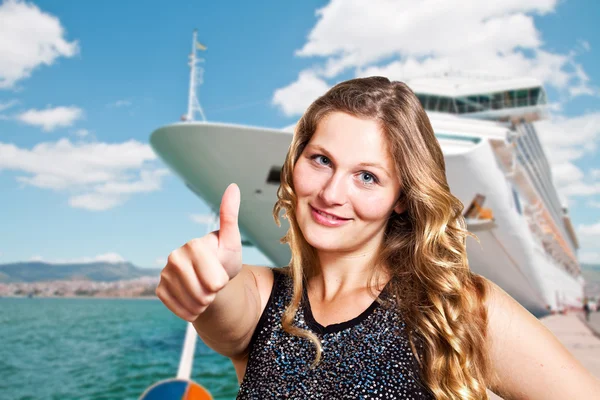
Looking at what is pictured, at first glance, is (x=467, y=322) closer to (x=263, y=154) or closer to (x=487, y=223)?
(x=263, y=154)

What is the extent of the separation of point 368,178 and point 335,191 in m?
0.11

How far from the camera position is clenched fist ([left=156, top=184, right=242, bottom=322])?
941 mm

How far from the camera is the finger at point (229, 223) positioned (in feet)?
3.15

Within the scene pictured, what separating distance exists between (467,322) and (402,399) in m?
0.26

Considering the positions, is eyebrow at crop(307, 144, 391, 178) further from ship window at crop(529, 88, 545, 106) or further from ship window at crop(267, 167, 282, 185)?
ship window at crop(529, 88, 545, 106)

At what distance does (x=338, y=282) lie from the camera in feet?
4.77

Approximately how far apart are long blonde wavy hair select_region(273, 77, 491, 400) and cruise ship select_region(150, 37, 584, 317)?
911 centimetres

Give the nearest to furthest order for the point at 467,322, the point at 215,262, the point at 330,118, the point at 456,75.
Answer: the point at 215,262 < the point at 467,322 < the point at 330,118 < the point at 456,75

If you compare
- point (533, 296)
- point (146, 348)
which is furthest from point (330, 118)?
point (146, 348)

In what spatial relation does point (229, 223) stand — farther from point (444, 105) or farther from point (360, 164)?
point (444, 105)

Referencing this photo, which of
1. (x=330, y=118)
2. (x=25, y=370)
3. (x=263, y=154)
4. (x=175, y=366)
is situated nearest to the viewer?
(x=330, y=118)

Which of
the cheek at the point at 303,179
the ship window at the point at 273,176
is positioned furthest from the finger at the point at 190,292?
the ship window at the point at 273,176

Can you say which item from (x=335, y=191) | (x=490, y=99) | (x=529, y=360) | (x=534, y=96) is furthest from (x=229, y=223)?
(x=534, y=96)

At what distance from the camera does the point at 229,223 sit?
0.97 metres
